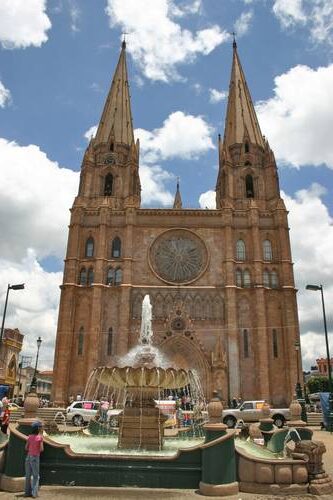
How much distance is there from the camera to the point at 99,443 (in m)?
12.6

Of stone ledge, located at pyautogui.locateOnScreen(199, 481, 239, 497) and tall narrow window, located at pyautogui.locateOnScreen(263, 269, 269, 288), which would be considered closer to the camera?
stone ledge, located at pyautogui.locateOnScreen(199, 481, 239, 497)

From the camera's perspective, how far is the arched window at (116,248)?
39.8 meters

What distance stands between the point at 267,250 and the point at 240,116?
1790 centimetres

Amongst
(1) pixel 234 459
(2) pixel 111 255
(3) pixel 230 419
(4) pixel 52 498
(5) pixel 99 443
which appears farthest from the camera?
(2) pixel 111 255

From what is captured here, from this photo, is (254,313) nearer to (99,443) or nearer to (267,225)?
(267,225)

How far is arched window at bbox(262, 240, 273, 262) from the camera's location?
1567 inches

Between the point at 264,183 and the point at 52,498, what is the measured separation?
40.5m

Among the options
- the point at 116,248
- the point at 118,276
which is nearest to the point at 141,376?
the point at 118,276

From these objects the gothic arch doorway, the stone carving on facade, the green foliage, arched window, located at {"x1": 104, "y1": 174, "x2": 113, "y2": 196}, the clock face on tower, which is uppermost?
arched window, located at {"x1": 104, "y1": 174, "x2": 113, "y2": 196}

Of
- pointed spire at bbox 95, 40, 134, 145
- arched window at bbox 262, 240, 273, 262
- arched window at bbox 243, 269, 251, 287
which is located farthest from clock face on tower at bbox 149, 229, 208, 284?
pointed spire at bbox 95, 40, 134, 145

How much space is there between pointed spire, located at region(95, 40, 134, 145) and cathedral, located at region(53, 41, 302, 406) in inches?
146

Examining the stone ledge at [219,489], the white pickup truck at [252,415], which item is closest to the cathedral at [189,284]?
the white pickup truck at [252,415]

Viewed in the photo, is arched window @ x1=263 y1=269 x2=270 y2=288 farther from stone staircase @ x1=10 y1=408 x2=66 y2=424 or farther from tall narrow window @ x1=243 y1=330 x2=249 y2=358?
stone staircase @ x1=10 y1=408 x2=66 y2=424

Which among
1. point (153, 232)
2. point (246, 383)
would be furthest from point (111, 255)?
point (246, 383)
